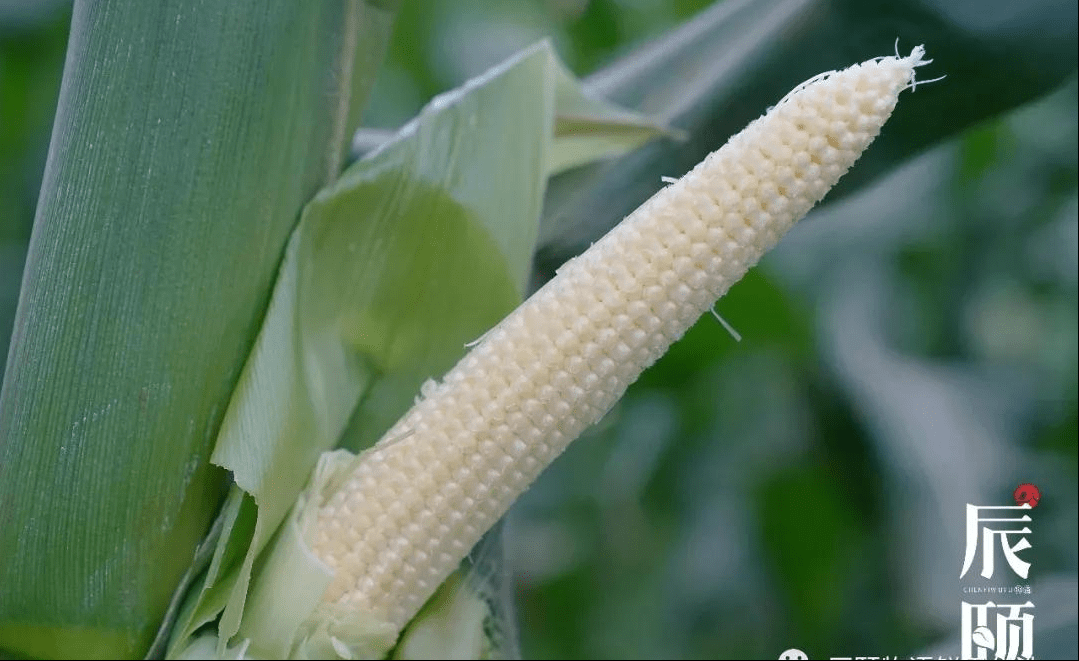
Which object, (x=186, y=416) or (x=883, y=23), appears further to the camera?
(x=883, y=23)

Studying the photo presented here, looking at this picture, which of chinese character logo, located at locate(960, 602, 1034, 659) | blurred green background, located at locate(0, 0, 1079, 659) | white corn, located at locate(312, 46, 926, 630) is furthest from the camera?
blurred green background, located at locate(0, 0, 1079, 659)

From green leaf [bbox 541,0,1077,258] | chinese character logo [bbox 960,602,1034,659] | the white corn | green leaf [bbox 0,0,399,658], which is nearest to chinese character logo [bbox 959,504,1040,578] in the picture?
chinese character logo [bbox 960,602,1034,659]

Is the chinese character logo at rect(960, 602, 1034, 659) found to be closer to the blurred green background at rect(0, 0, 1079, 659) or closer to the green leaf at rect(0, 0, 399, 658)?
the blurred green background at rect(0, 0, 1079, 659)

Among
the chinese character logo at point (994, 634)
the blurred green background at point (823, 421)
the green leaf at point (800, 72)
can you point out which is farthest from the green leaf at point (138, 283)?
the chinese character logo at point (994, 634)

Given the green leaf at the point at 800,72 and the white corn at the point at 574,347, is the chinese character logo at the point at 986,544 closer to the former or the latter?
the green leaf at the point at 800,72

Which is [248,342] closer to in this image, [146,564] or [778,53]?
[146,564]

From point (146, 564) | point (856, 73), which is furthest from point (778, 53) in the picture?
point (146, 564)
